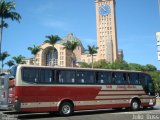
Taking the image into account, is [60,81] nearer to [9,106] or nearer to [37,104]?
[37,104]

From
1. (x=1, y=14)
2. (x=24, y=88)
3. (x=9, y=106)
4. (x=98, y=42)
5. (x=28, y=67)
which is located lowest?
(x=9, y=106)

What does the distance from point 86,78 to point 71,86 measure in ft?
4.65

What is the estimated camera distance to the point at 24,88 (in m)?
16.1

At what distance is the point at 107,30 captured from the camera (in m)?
129

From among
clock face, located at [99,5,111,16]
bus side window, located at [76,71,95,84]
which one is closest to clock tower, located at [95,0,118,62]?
clock face, located at [99,5,111,16]

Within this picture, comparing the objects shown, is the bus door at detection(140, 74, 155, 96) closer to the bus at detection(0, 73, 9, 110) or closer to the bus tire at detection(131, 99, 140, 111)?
the bus tire at detection(131, 99, 140, 111)

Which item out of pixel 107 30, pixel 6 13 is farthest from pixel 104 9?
pixel 6 13

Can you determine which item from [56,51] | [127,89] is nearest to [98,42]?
[56,51]

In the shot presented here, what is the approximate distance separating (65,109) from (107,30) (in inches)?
4459

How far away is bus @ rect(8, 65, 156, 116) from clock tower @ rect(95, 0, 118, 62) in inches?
4118

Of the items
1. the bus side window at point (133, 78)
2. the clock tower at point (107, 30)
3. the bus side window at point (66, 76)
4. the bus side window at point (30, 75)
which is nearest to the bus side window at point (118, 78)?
the bus side window at point (133, 78)

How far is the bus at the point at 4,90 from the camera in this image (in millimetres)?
17125

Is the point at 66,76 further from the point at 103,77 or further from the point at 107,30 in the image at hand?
the point at 107,30

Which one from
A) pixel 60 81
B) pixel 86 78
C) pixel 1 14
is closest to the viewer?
pixel 60 81
